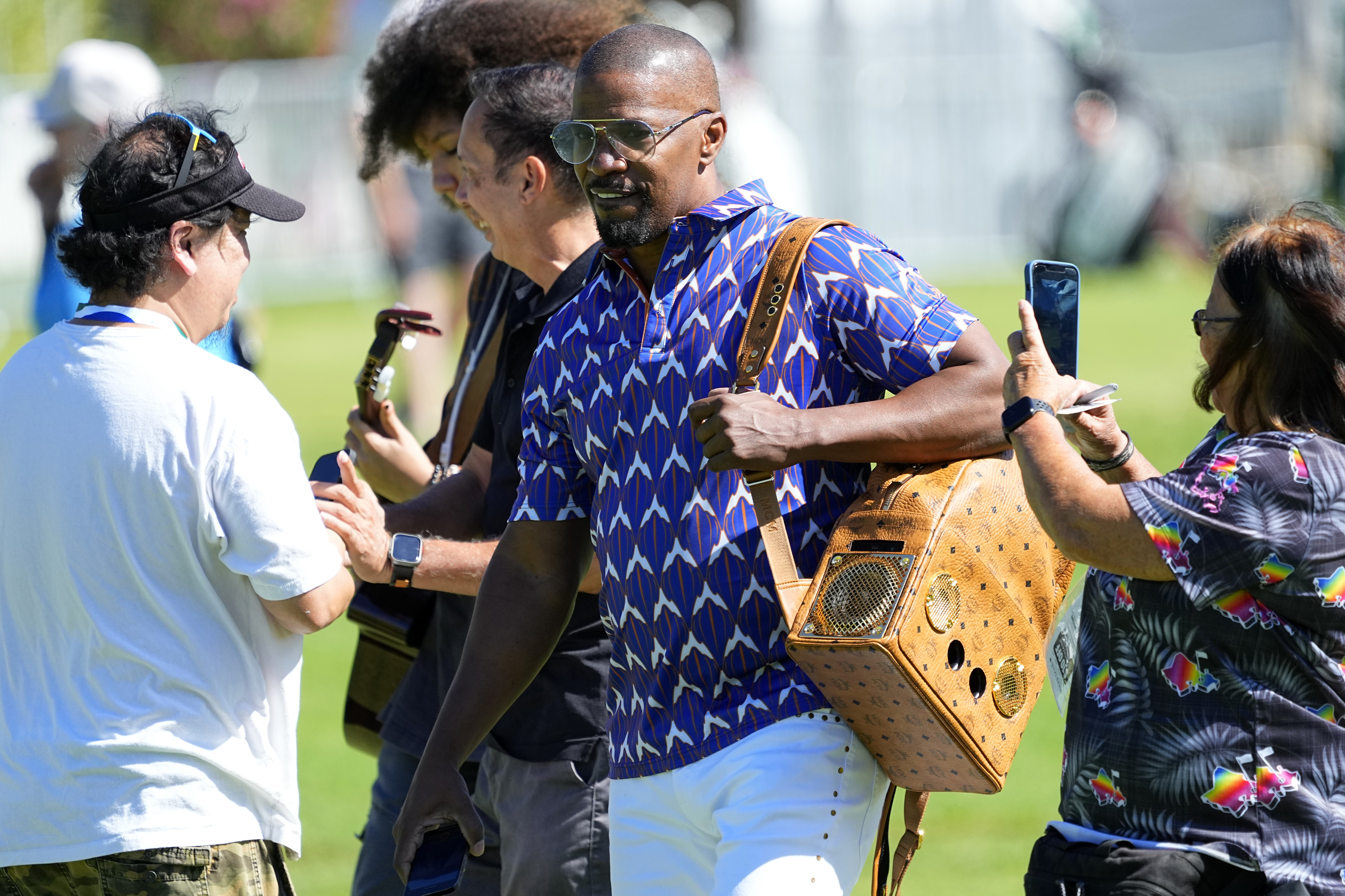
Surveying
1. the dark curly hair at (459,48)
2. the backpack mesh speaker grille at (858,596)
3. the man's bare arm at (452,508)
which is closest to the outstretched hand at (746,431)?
the backpack mesh speaker grille at (858,596)

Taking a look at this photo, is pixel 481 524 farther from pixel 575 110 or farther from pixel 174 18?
pixel 174 18

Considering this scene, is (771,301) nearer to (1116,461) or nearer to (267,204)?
(1116,461)

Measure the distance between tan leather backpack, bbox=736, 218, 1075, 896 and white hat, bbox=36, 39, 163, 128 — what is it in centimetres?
411

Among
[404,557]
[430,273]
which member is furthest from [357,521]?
[430,273]

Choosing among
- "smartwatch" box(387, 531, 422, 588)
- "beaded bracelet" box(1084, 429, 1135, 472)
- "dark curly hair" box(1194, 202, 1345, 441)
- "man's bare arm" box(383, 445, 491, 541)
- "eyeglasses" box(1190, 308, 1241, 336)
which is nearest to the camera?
"dark curly hair" box(1194, 202, 1345, 441)

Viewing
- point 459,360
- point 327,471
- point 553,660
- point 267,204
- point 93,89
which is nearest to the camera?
point 267,204

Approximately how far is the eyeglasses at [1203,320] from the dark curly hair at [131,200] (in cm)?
206

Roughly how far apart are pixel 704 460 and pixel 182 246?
1.22 meters

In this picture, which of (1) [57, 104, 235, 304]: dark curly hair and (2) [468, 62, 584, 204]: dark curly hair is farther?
(2) [468, 62, 584, 204]: dark curly hair

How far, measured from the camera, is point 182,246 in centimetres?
366

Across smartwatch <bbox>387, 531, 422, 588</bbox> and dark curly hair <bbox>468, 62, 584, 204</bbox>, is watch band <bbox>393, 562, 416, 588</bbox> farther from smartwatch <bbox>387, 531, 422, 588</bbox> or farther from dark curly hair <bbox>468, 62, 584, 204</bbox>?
dark curly hair <bbox>468, 62, 584, 204</bbox>

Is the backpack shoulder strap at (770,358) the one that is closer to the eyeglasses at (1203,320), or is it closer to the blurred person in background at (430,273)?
the eyeglasses at (1203,320)

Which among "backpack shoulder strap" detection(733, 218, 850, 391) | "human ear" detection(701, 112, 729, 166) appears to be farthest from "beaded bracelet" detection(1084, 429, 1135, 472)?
"human ear" detection(701, 112, 729, 166)

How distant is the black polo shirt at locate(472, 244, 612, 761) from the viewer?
14.3ft
